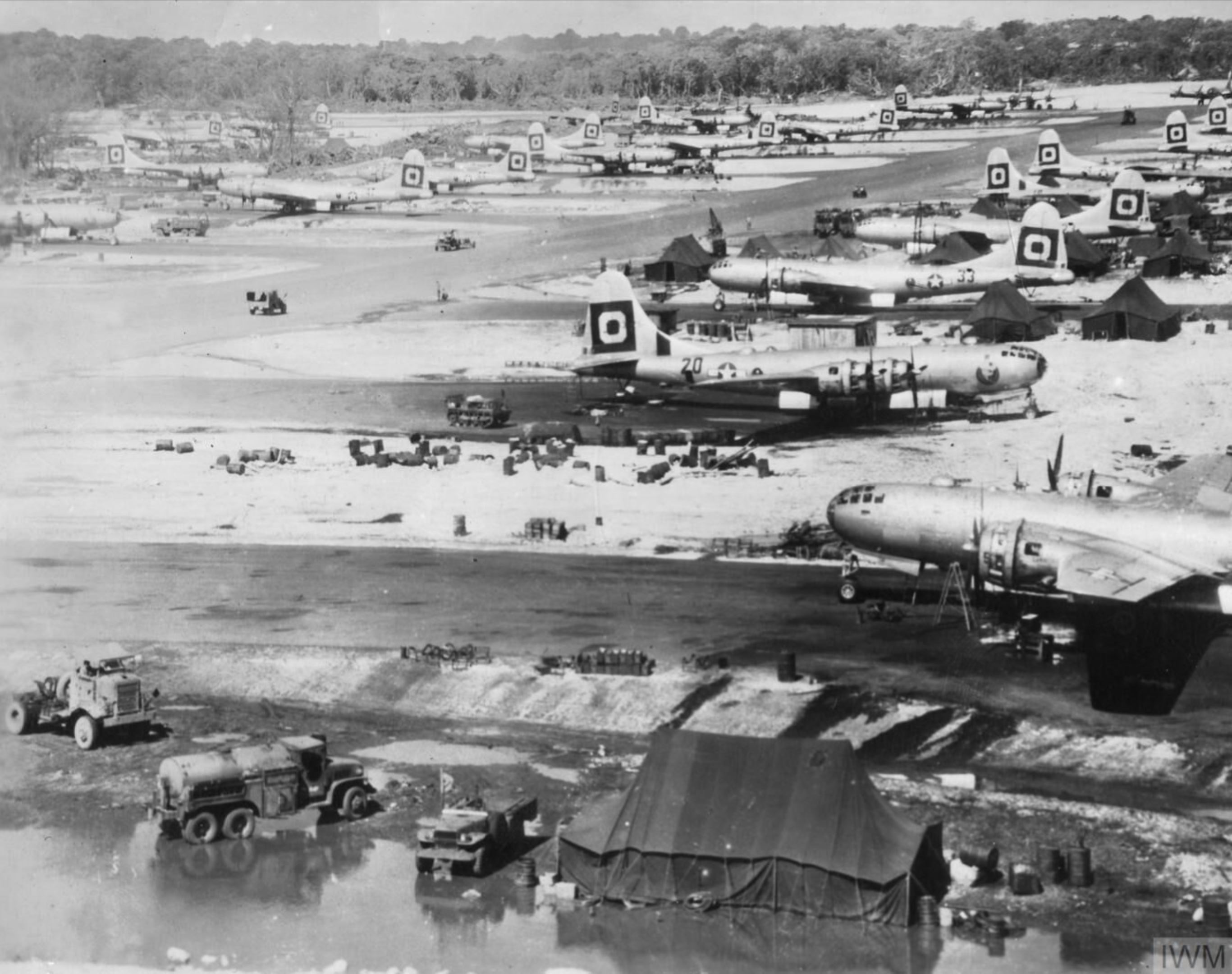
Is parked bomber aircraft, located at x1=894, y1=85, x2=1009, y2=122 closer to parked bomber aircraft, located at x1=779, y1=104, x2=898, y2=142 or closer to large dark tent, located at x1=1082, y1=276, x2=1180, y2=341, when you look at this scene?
parked bomber aircraft, located at x1=779, y1=104, x2=898, y2=142

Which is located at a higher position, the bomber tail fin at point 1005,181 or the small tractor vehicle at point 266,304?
the bomber tail fin at point 1005,181

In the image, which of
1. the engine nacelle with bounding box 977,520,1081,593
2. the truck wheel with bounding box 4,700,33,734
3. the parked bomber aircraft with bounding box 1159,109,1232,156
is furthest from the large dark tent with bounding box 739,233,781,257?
the truck wheel with bounding box 4,700,33,734

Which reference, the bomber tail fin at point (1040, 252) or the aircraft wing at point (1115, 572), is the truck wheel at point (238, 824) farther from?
the bomber tail fin at point (1040, 252)

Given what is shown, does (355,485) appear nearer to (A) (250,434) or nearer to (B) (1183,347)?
(A) (250,434)

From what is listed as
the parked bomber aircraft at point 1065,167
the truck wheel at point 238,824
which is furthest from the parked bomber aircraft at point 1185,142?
the truck wheel at point 238,824

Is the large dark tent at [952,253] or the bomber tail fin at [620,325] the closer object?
the bomber tail fin at [620,325]

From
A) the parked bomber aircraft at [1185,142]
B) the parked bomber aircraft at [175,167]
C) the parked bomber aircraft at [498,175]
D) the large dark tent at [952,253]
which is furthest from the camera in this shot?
the parked bomber aircraft at [498,175]

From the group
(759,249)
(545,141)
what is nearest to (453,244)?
(759,249)
